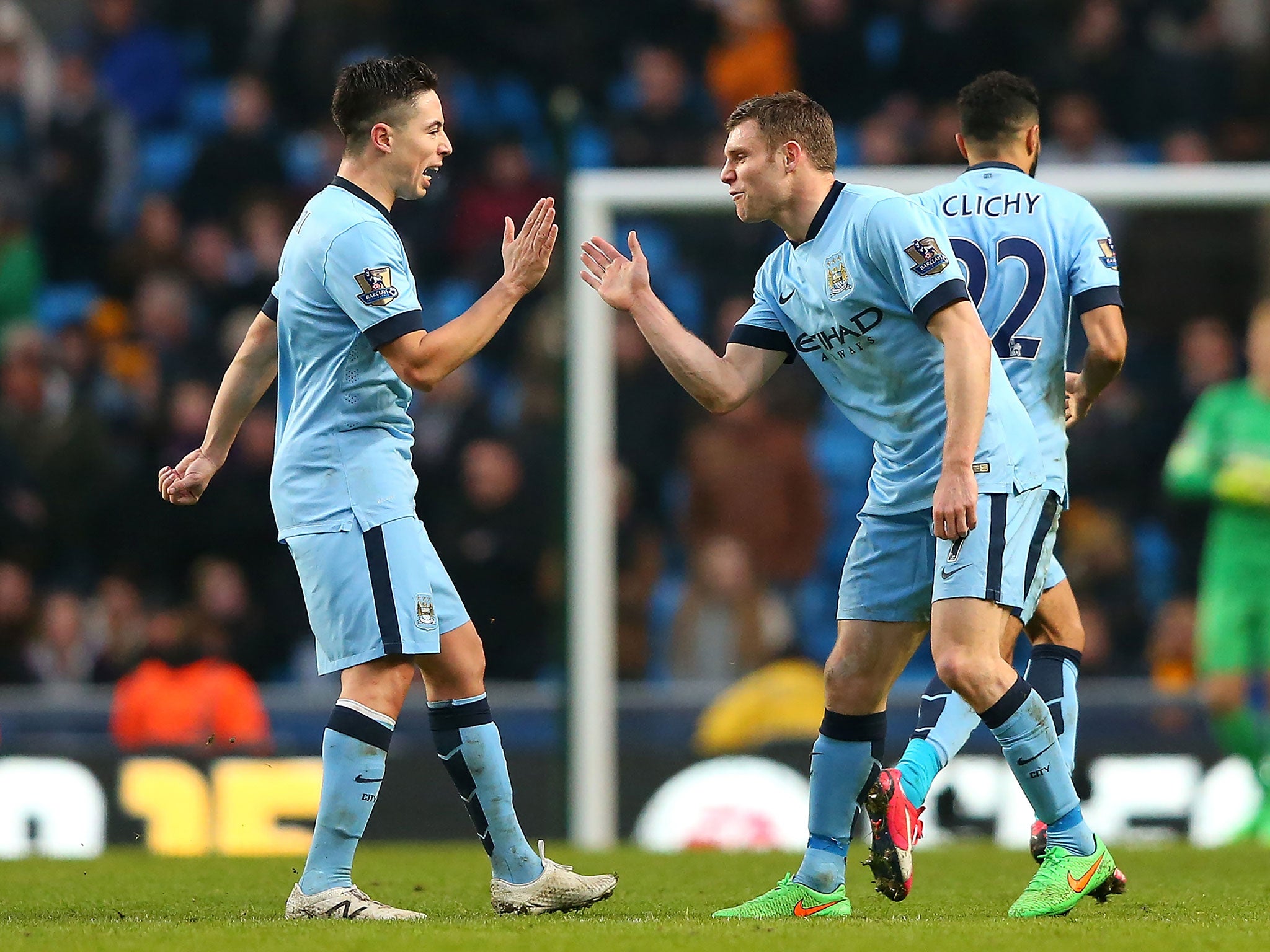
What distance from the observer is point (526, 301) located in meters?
10.1

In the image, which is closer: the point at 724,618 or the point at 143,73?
the point at 724,618

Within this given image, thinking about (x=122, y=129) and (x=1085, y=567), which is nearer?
(x=1085, y=567)

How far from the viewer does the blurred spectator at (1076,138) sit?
10859 millimetres

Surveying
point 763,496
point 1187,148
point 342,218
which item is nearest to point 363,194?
point 342,218

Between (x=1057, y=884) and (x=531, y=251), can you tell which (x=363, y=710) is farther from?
(x=1057, y=884)

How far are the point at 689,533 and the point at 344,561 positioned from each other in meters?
4.84

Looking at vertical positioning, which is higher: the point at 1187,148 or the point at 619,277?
the point at 1187,148

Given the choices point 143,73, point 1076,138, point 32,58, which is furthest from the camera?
point 32,58

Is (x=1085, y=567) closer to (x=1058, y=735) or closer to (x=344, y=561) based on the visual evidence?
(x=1058, y=735)

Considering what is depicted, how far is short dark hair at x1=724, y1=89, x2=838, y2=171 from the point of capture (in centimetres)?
452

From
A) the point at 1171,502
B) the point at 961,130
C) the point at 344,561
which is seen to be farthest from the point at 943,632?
the point at 1171,502

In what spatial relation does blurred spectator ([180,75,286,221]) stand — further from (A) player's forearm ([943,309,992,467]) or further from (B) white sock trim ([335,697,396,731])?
(A) player's forearm ([943,309,992,467])

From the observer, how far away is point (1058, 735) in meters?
5.27

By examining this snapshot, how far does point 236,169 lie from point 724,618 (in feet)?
14.7
